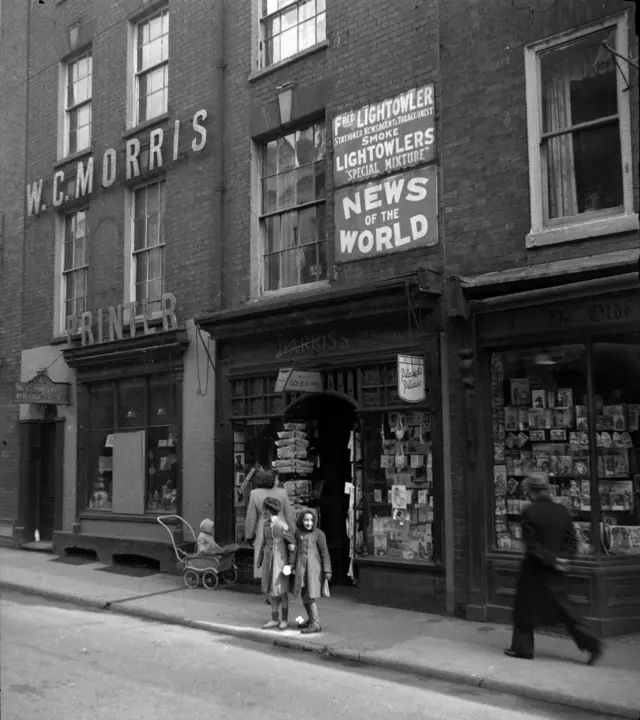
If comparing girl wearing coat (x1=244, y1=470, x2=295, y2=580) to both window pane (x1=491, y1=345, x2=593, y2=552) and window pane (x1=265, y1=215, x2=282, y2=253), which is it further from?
window pane (x1=265, y1=215, x2=282, y2=253)

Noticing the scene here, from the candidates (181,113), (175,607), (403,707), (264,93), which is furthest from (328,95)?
(403,707)

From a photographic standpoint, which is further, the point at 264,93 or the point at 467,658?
the point at 264,93

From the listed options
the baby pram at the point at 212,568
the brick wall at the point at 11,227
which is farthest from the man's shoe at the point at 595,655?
the brick wall at the point at 11,227

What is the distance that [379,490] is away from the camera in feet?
37.4

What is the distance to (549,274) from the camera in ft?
30.2

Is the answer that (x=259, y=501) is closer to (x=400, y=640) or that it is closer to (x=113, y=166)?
(x=400, y=640)

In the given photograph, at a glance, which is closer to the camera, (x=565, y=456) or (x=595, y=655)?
(x=595, y=655)

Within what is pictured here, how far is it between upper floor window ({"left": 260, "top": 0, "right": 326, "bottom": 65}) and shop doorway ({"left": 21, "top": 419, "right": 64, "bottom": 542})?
28.0 feet

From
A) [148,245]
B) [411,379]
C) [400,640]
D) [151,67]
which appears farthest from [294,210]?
[400,640]

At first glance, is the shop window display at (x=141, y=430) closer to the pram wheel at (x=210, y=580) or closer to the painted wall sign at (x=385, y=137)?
the pram wheel at (x=210, y=580)

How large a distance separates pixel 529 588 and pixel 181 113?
33.6ft

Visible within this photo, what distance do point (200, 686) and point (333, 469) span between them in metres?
5.94

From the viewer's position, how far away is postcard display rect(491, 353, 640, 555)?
9.58 m

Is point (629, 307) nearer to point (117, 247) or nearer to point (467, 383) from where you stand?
point (467, 383)
